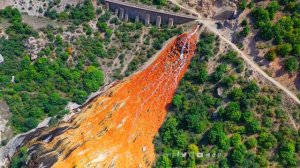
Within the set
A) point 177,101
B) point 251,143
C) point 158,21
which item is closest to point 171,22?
point 158,21

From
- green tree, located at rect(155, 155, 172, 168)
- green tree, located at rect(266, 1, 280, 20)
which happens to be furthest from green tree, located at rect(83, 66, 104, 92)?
green tree, located at rect(266, 1, 280, 20)

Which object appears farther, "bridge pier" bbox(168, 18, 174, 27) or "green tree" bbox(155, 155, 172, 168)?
"bridge pier" bbox(168, 18, 174, 27)

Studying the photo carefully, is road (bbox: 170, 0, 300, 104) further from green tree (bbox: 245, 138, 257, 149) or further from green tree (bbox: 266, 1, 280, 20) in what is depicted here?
green tree (bbox: 245, 138, 257, 149)

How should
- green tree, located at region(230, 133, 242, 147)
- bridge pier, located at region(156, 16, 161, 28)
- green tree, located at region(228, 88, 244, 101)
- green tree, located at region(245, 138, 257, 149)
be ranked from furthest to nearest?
bridge pier, located at region(156, 16, 161, 28) → green tree, located at region(228, 88, 244, 101) → green tree, located at region(230, 133, 242, 147) → green tree, located at region(245, 138, 257, 149)

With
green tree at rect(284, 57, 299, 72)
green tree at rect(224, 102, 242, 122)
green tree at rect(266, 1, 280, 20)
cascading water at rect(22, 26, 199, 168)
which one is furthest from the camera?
green tree at rect(266, 1, 280, 20)

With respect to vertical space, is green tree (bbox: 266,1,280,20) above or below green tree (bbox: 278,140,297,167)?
above

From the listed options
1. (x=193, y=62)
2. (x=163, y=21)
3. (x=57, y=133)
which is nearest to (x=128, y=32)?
(x=163, y=21)

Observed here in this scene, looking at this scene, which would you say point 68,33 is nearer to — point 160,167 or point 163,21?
point 163,21
